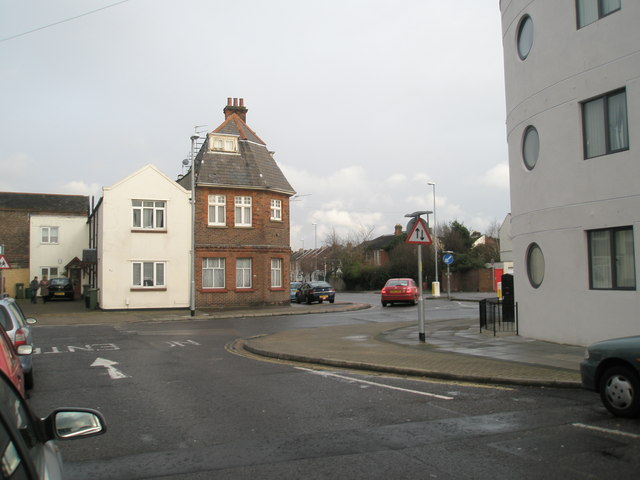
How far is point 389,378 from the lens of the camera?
33.9 ft

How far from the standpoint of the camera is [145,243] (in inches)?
1283

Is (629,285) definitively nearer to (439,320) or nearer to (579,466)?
(579,466)

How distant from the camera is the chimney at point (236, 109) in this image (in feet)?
131

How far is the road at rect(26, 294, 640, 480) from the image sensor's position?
540 cm

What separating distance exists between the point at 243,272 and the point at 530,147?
886 inches

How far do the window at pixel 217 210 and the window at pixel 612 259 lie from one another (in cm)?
2455

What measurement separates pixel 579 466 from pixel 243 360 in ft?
28.4

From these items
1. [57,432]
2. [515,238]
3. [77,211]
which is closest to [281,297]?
[515,238]

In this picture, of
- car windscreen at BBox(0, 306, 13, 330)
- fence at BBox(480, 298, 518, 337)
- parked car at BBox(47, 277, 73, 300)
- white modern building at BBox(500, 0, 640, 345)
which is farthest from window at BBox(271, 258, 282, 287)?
car windscreen at BBox(0, 306, 13, 330)

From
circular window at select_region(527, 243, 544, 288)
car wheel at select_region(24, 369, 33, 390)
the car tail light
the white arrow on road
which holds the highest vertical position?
circular window at select_region(527, 243, 544, 288)

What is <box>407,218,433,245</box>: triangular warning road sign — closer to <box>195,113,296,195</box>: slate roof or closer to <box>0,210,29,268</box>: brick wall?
<box>195,113,296,195</box>: slate roof

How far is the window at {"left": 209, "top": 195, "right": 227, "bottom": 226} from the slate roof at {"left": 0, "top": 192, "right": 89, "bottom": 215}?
34.7 metres

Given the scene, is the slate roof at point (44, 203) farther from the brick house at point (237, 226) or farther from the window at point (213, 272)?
the window at point (213, 272)

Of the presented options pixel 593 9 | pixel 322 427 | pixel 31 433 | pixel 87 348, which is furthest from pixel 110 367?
pixel 593 9
